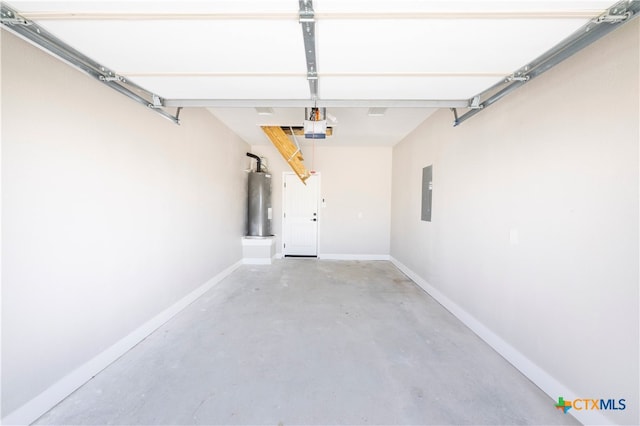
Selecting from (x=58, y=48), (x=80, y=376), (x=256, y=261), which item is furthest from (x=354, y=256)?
(x=58, y=48)

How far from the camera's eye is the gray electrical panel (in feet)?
11.6

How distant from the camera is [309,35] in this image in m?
1.30

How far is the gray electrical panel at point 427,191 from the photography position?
3530 mm

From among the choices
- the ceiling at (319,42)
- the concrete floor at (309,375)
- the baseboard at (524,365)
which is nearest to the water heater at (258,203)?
the concrete floor at (309,375)

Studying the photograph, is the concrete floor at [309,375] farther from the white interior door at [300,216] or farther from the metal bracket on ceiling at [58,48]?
the white interior door at [300,216]

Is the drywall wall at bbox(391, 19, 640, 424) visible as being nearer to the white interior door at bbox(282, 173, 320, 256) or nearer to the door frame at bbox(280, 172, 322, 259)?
the door frame at bbox(280, 172, 322, 259)

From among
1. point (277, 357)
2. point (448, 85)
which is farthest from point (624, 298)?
point (277, 357)

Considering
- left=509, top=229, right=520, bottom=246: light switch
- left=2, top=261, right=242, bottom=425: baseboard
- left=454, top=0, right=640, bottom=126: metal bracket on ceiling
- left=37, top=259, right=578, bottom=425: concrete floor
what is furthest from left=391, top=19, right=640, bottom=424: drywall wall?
left=2, top=261, right=242, bottom=425: baseboard

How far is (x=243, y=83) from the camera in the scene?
72.6 inches

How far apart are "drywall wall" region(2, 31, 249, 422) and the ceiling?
0.36 meters

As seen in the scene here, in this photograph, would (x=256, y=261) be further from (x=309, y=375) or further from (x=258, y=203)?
(x=309, y=375)

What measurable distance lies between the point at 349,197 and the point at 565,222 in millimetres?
4210

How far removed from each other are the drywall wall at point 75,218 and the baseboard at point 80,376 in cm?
5

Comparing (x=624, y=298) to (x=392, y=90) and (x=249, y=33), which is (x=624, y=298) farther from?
(x=249, y=33)
